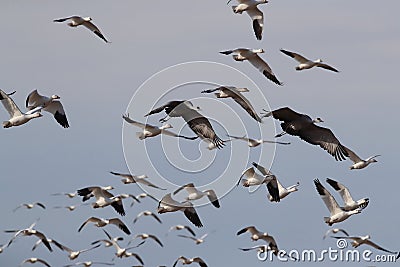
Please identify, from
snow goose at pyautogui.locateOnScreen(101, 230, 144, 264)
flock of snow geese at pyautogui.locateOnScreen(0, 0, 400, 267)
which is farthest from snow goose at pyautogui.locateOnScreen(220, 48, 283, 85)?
snow goose at pyautogui.locateOnScreen(101, 230, 144, 264)

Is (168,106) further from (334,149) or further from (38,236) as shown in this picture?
(38,236)

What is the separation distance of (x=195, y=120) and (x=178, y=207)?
2.88 meters

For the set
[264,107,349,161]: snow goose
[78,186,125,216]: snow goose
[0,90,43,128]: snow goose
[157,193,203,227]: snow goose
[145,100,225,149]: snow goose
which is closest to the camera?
[264,107,349,161]: snow goose

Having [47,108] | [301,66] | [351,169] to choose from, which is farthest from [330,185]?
[47,108]

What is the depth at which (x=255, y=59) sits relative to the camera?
32.8m

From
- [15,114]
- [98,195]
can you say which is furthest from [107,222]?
[15,114]

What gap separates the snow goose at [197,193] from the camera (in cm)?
3269

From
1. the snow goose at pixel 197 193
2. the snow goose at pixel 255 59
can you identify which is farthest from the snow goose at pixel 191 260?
the snow goose at pixel 255 59

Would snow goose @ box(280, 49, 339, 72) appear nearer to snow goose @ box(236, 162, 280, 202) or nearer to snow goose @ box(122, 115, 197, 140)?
snow goose @ box(236, 162, 280, 202)

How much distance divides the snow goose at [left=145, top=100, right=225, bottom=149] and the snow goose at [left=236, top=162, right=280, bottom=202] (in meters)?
1.86

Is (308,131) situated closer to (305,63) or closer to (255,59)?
(305,63)

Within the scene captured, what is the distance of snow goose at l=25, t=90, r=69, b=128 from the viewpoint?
3284 cm

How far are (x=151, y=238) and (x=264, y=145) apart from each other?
26.6 feet

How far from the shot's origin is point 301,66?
105ft
